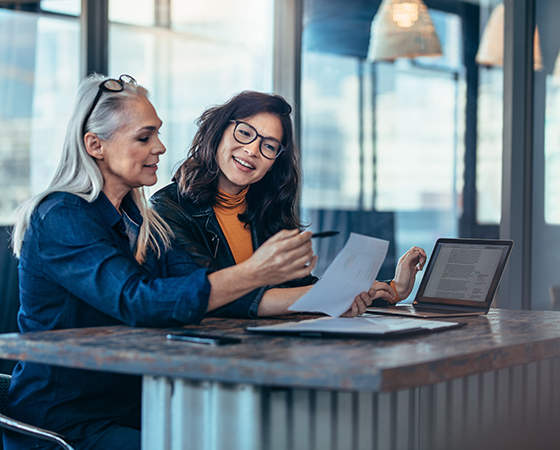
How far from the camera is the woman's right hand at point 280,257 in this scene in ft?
4.39

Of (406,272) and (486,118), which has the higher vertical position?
(486,118)

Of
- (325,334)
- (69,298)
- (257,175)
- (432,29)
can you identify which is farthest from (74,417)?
(432,29)

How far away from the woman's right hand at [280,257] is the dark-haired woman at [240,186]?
1.98ft

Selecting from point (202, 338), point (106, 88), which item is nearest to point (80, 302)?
point (202, 338)

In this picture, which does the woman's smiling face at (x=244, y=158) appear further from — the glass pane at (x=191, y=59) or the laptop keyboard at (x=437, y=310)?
the glass pane at (x=191, y=59)

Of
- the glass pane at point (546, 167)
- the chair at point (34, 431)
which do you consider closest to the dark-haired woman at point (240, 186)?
the chair at point (34, 431)

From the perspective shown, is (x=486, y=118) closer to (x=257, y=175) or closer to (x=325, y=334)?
(x=257, y=175)

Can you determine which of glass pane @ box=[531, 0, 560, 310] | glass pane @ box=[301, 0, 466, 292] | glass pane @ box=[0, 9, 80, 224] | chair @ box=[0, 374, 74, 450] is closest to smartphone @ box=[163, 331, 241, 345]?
chair @ box=[0, 374, 74, 450]

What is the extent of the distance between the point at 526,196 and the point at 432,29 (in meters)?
1.09

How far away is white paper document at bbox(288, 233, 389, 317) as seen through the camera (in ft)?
4.65

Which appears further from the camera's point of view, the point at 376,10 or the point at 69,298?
the point at 376,10

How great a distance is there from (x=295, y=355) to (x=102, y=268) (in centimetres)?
51

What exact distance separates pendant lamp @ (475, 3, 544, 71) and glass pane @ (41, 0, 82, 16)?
2.20 m

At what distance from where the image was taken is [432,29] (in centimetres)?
353
